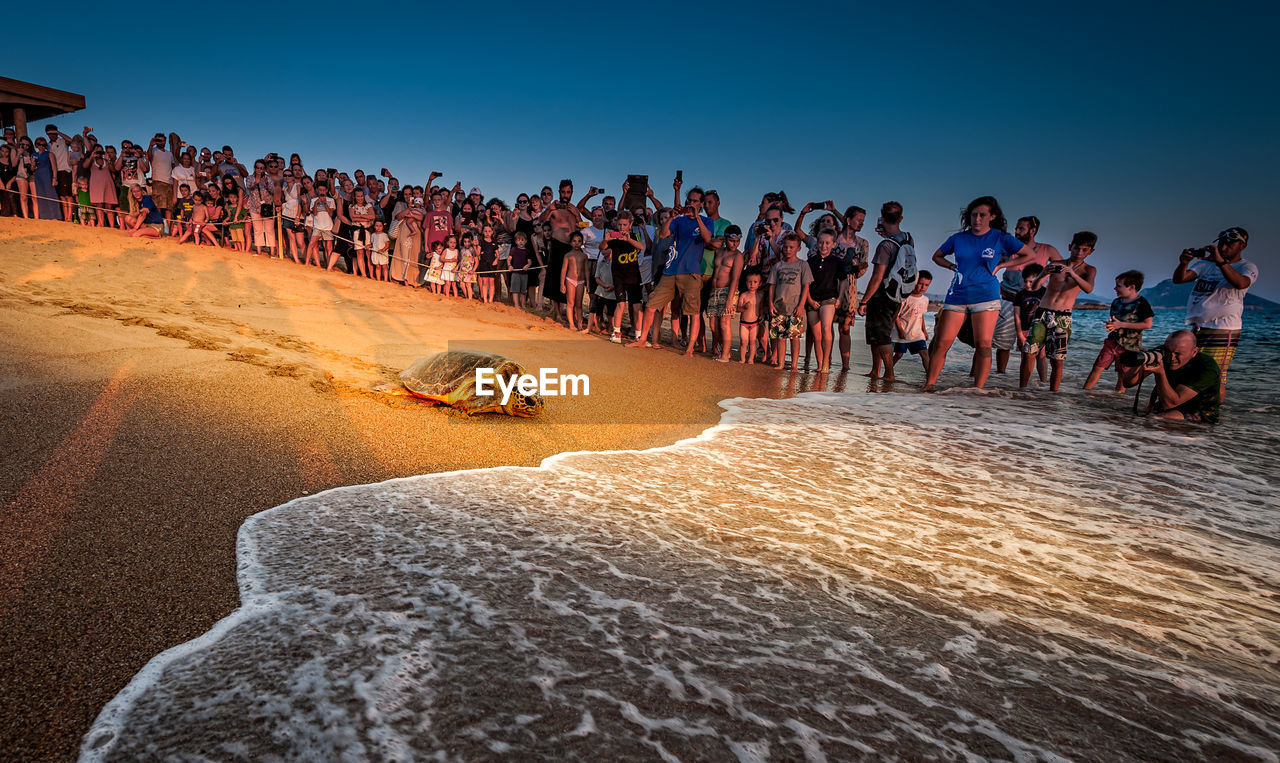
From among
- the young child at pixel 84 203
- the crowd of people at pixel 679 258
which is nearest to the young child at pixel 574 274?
the crowd of people at pixel 679 258

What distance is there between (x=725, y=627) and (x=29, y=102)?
65.9 feet

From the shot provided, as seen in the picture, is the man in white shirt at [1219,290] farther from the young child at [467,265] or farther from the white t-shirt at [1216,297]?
the young child at [467,265]

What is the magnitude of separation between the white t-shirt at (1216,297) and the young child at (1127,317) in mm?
589

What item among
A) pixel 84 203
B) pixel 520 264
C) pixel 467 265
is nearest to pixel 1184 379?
pixel 520 264

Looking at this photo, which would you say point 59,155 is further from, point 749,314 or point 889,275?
point 889,275

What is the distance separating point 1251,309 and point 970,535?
98.5 meters

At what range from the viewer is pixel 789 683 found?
152cm

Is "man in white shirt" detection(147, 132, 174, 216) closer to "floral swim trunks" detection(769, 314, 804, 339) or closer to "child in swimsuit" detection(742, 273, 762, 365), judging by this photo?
"child in swimsuit" detection(742, 273, 762, 365)

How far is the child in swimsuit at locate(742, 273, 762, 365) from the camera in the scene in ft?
25.6

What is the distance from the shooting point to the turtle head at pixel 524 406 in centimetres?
439

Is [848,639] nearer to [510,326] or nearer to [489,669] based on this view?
[489,669]

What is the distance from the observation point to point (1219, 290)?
18.2 feet

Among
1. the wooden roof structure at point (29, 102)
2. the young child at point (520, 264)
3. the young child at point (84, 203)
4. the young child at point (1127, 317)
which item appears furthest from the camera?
the wooden roof structure at point (29, 102)

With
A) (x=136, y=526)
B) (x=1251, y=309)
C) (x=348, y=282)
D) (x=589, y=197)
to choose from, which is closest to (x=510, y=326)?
(x=589, y=197)
